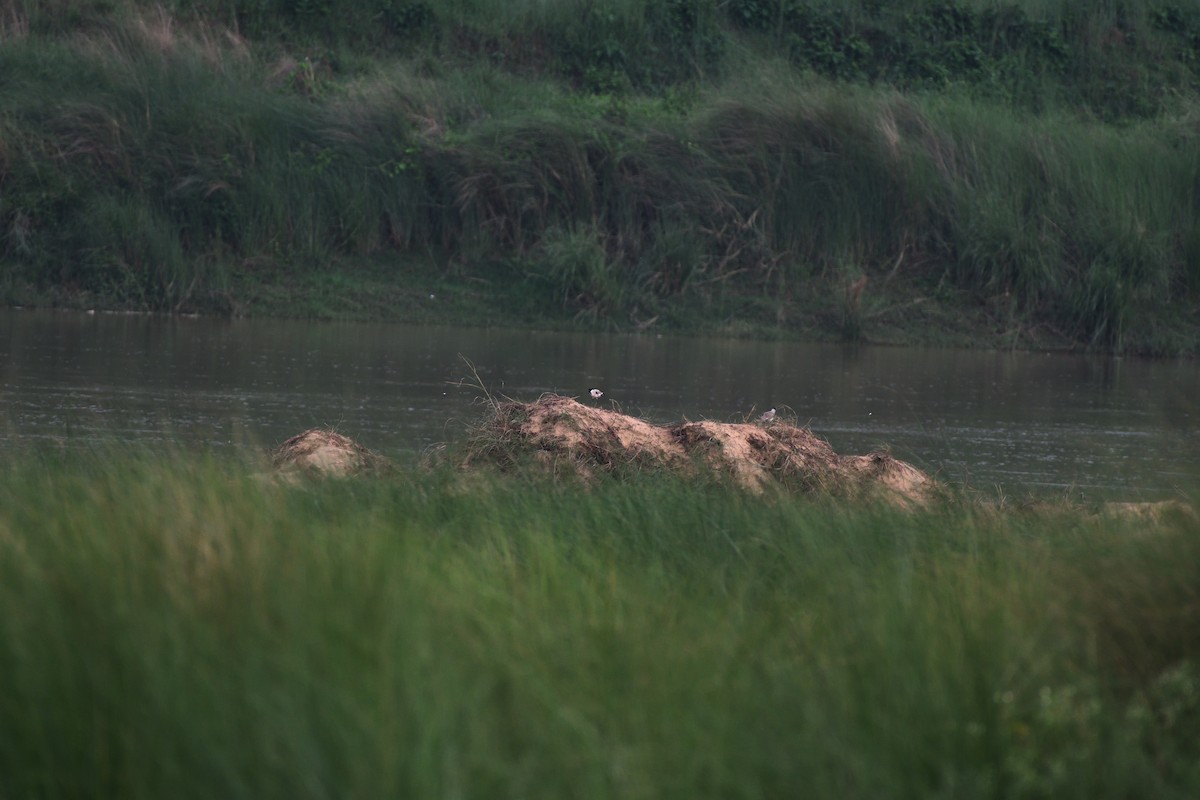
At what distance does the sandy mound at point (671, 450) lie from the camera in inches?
292

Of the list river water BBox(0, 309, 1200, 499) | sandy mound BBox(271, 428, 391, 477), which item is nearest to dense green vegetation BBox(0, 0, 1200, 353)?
river water BBox(0, 309, 1200, 499)

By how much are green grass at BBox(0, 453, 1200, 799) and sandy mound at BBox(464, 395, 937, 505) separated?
105 inches

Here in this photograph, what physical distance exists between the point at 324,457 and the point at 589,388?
4.60 metres

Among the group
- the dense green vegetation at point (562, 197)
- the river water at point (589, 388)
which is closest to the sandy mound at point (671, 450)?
the river water at point (589, 388)

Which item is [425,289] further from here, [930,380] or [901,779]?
[901,779]

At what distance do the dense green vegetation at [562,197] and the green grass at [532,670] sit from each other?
12.2 metres

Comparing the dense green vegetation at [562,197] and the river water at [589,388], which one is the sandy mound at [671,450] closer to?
the river water at [589,388]

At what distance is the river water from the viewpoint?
9.35m

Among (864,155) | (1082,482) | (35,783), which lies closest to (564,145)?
(864,155)

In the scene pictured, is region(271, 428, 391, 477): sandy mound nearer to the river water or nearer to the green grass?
the river water

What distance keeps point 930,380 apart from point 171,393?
7021 millimetres

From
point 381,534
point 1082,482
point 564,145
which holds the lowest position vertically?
point 1082,482

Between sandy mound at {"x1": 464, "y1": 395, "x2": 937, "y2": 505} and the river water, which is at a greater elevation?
sandy mound at {"x1": 464, "y1": 395, "x2": 937, "y2": 505}

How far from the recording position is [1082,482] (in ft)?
29.5
